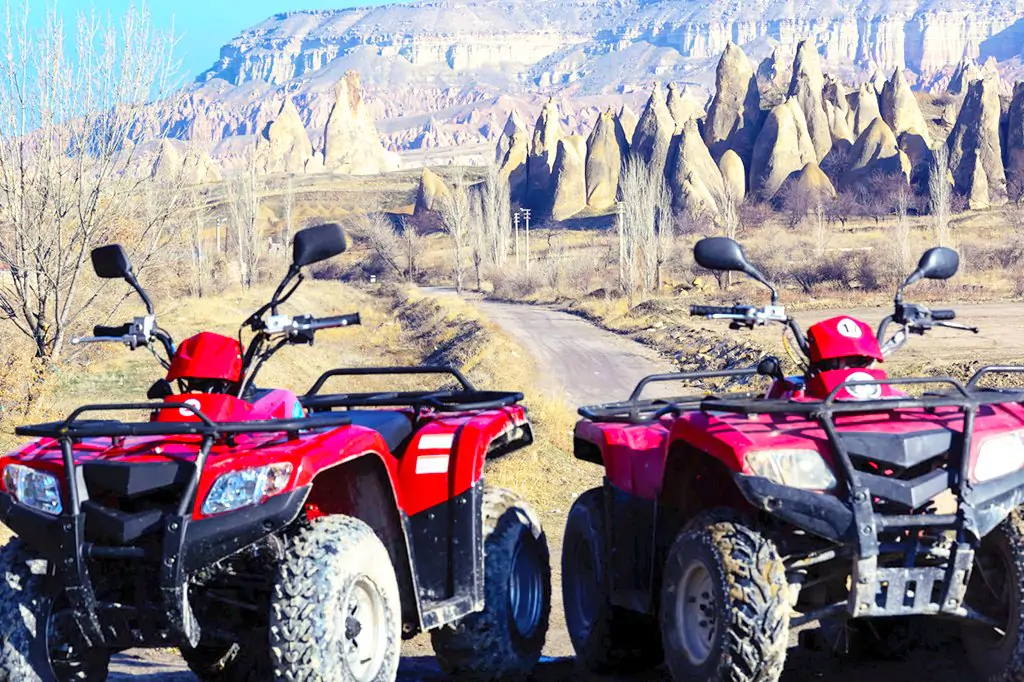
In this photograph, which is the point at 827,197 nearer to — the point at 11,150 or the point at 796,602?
the point at 11,150

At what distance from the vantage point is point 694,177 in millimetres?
106562

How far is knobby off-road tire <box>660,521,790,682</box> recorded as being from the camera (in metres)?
5.47

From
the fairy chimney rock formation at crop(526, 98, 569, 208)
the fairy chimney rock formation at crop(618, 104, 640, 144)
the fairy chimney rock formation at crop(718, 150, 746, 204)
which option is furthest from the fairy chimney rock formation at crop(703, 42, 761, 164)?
the fairy chimney rock formation at crop(526, 98, 569, 208)

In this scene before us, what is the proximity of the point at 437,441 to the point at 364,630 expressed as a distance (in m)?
1.48

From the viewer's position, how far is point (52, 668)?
5816 millimetres

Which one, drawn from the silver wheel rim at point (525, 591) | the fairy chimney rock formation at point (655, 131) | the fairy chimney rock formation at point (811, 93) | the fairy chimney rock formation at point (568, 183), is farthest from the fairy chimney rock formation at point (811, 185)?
the silver wheel rim at point (525, 591)

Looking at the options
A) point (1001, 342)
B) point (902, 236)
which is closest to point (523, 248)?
point (902, 236)

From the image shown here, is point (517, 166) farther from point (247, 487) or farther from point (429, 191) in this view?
point (247, 487)

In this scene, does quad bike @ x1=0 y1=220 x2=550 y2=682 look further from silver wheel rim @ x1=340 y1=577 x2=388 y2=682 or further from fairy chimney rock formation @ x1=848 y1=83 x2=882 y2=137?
fairy chimney rock formation @ x1=848 y1=83 x2=882 y2=137

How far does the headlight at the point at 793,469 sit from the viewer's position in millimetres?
5558

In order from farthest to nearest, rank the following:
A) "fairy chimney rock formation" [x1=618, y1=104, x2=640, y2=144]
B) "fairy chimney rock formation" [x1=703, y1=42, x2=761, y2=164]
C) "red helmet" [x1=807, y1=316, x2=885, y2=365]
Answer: "fairy chimney rock formation" [x1=618, y1=104, x2=640, y2=144] < "fairy chimney rock formation" [x1=703, y1=42, x2=761, y2=164] < "red helmet" [x1=807, y1=316, x2=885, y2=365]

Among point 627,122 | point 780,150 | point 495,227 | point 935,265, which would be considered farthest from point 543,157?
point 935,265

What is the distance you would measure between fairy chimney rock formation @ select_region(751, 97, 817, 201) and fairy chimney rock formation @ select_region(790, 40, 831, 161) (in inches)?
66.2

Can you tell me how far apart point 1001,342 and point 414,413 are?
34.3 m
